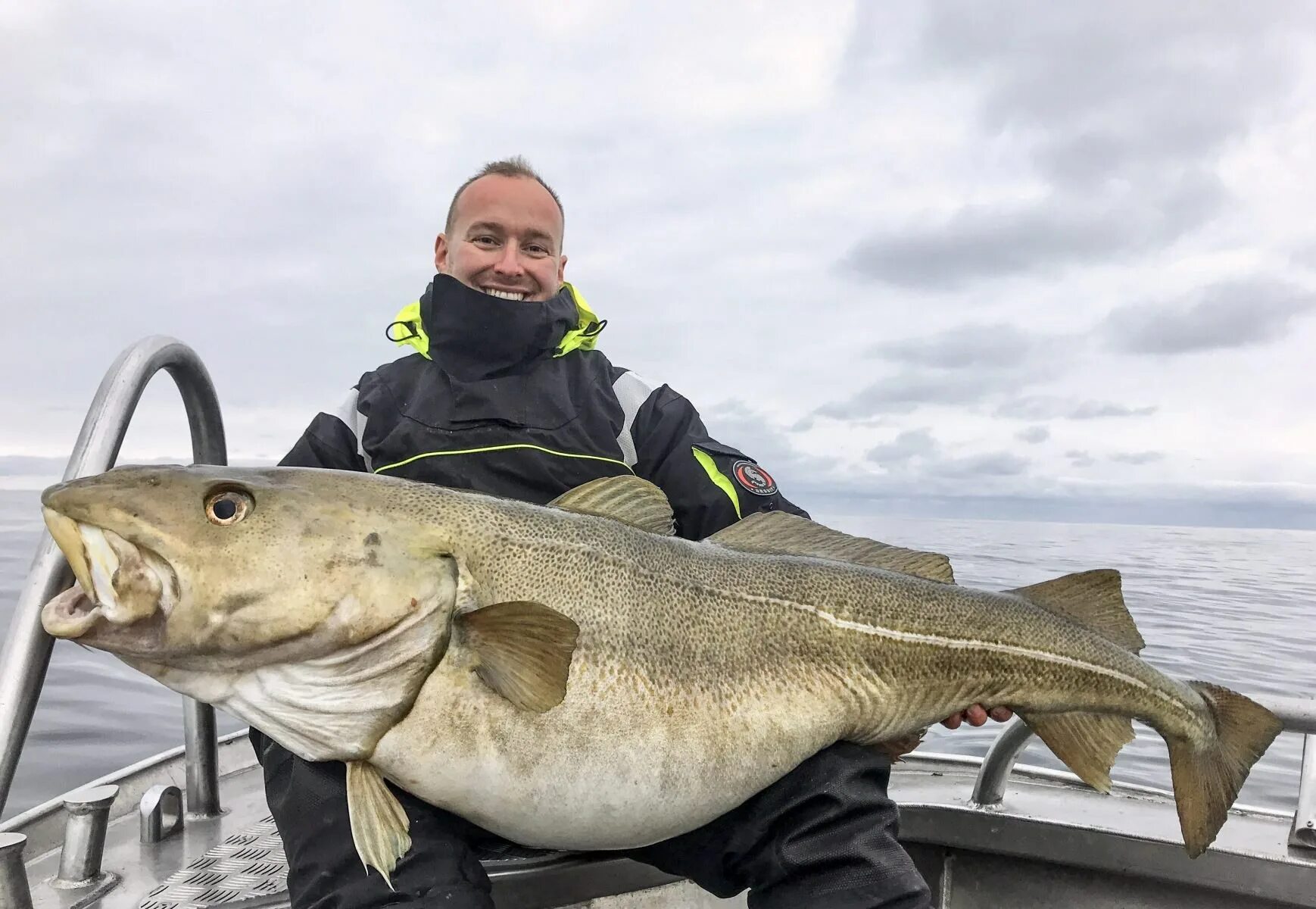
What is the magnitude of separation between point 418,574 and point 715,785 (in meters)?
0.83

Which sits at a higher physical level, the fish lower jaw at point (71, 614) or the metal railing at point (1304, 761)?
the fish lower jaw at point (71, 614)

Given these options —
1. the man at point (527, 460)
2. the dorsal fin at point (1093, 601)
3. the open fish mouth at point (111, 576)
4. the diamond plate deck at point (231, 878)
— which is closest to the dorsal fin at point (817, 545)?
the dorsal fin at point (1093, 601)

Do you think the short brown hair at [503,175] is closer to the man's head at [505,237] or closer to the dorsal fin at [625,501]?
the man's head at [505,237]

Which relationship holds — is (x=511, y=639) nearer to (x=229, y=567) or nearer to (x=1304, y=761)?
(x=229, y=567)

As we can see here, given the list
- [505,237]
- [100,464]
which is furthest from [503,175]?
[100,464]

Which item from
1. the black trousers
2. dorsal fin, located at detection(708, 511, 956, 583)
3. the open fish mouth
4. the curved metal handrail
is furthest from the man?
the open fish mouth

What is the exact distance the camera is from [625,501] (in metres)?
2.21

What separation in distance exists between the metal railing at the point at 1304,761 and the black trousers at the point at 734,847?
1021 mm

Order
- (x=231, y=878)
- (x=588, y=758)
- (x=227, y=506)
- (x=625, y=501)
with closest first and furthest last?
(x=227, y=506) → (x=588, y=758) → (x=625, y=501) → (x=231, y=878)

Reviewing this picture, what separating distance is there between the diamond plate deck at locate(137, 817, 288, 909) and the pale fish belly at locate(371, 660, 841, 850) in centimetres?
82

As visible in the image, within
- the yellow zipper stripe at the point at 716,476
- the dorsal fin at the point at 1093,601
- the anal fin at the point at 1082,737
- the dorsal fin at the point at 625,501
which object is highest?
the yellow zipper stripe at the point at 716,476

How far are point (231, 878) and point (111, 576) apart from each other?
1256mm

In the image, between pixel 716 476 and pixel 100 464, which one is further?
pixel 716 476

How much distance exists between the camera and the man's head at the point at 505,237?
131 inches
